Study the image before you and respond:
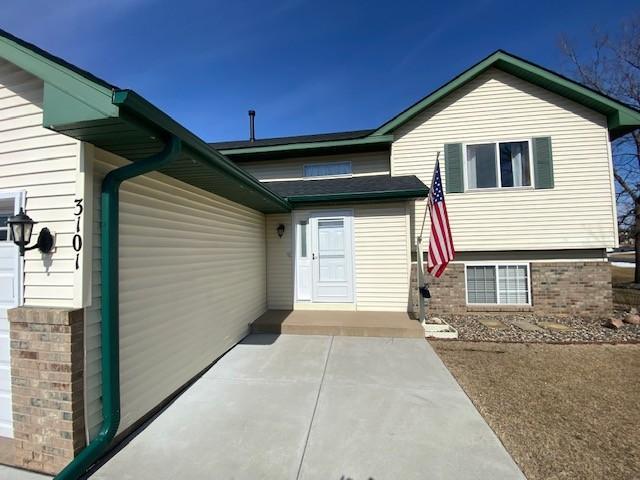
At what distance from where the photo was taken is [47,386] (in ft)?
7.57

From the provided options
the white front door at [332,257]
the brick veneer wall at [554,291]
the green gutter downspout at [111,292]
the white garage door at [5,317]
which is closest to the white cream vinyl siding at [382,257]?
the white front door at [332,257]

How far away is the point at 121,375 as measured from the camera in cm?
270

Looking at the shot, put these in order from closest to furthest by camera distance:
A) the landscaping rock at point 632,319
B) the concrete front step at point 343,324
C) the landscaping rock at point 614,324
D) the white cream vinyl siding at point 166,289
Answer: the white cream vinyl siding at point 166,289 → the concrete front step at point 343,324 → the landscaping rock at point 614,324 → the landscaping rock at point 632,319

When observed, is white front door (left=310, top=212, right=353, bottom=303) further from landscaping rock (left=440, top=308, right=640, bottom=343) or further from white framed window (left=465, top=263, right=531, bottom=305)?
white framed window (left=465, top=263, right=531, bottom=305)

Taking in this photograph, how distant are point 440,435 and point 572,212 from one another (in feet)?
23.1

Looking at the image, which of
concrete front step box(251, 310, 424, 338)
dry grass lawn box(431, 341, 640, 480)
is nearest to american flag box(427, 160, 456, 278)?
concrete front step box(251, 310, 424, 338)

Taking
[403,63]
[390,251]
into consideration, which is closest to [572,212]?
[390,251]

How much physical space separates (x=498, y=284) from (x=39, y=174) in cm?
850

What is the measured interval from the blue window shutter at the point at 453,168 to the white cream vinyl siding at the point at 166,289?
213 inches

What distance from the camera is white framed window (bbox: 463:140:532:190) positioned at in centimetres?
738

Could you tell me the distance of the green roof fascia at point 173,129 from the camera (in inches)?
79.2

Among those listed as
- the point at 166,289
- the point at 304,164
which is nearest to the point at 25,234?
the point at 166,289

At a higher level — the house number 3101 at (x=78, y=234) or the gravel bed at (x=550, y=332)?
the house number 3101 at (x=78, y=234)

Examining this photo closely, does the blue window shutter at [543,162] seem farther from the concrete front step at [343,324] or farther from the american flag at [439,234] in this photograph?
the concrete front step at [343,324]
